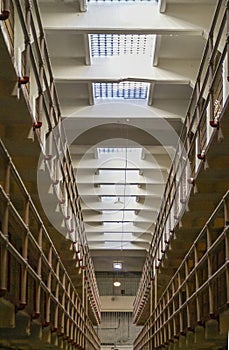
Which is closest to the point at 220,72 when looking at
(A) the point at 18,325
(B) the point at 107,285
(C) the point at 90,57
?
(A) the point at 18,325

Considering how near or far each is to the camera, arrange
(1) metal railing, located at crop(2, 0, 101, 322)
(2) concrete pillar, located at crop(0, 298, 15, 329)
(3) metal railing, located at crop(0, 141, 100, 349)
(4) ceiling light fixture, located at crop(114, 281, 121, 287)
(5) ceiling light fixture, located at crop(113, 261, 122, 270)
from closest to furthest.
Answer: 1. (3) metal railing, located at crop(0, 141, 100, 349)
2. (2) concrete pillar, located at crop(0, 298, 15, 329)
3. (1) metal railing, located at crop(2, 0, 101, 322)
4. (5) ceiling light fixture, located at crop(113, 261, 122, 270)
5. (4) ceiling light fixture, located at crop(114, 281, 121, 287)

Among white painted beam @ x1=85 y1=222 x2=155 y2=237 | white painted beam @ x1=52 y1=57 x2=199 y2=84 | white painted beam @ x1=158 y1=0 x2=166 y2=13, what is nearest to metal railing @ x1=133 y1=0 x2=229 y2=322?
white painted beam @ x1=158 y1=0 x2=166 y2=13

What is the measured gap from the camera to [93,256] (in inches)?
1212

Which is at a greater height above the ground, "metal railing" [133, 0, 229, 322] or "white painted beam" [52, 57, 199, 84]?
"white painted beam" [52, 57, 199, 84]

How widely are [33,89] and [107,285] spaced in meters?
24.7

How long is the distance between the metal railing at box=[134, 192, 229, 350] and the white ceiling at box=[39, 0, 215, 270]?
142 inches

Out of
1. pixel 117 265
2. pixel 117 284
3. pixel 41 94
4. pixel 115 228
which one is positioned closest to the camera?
pixel 41 94

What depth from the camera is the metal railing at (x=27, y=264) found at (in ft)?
19.5

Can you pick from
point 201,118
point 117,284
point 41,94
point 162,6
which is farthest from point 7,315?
point 117,284

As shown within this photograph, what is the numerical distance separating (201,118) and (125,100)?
6.53m

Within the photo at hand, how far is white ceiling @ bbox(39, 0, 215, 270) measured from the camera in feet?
39.5

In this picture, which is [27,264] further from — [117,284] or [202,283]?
[117,284]

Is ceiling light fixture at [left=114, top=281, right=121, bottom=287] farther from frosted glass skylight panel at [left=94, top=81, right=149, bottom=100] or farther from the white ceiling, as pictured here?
frosted glass skylight panel at [left=94, top=81, right=149, bottom=100]

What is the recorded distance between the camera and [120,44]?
13.8 meters
